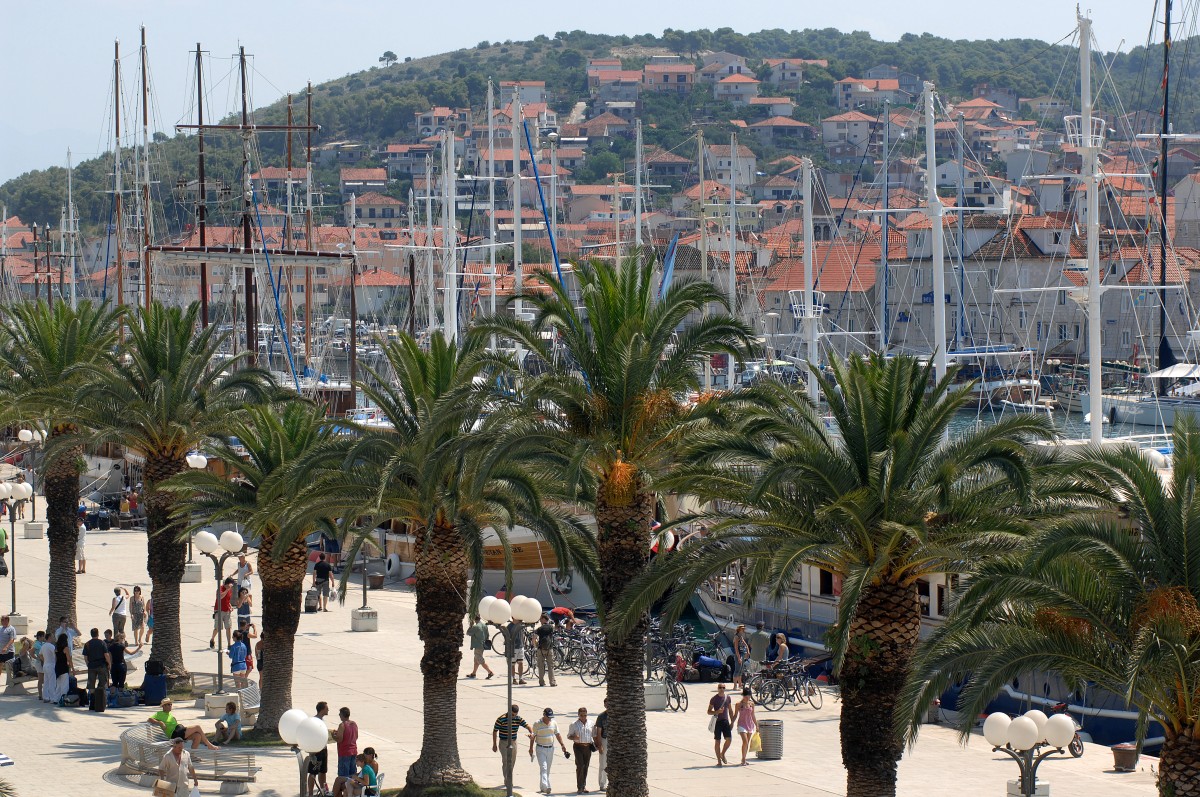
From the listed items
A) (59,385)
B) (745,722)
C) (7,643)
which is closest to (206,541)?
(7,643)

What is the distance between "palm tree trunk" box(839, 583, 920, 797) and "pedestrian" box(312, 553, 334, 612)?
21236mm

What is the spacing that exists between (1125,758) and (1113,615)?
992cm

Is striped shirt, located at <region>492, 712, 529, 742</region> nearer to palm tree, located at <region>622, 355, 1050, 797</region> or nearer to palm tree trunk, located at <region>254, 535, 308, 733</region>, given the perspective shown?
palm tree trunk, located at <region>254, 535, 308, 733</region>

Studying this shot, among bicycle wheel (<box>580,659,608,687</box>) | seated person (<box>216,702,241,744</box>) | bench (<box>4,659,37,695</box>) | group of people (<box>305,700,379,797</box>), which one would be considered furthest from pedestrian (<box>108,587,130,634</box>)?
group of people (<box>305,700,379,797</box>)

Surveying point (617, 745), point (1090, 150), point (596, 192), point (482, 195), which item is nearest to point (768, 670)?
point (617, 745)

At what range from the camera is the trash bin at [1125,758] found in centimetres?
2294

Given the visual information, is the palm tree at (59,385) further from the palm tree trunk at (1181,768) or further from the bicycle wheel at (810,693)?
the palm tree trunk at (1181,768)

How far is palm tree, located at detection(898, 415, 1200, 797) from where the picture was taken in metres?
13.4

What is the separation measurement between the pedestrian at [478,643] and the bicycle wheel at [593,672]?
1.63 meters

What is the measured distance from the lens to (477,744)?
24.4m

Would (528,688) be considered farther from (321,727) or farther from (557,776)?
(321,727)

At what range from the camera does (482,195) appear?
162375 millimetres

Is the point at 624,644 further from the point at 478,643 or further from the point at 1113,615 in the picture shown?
the point at 478,643

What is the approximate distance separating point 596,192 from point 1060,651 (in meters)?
174
